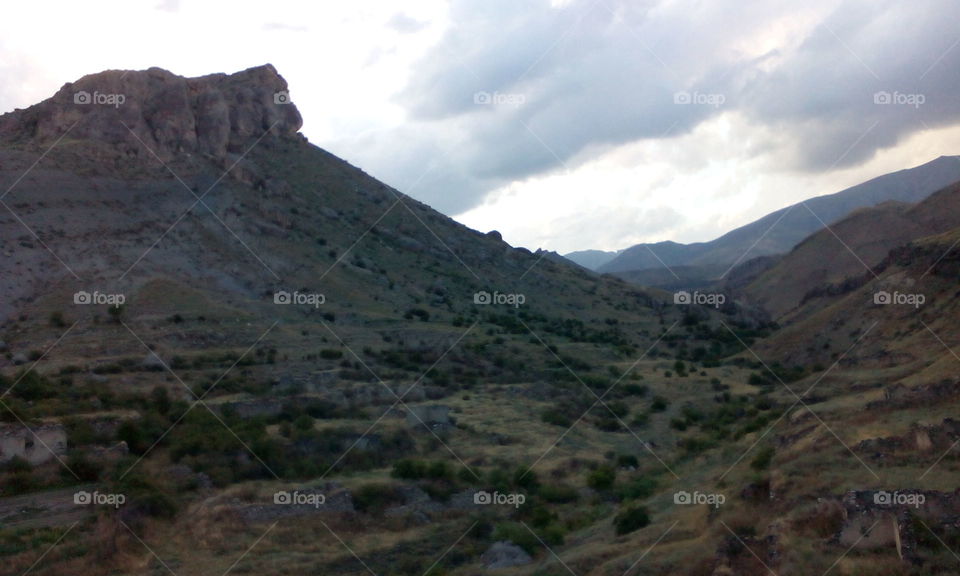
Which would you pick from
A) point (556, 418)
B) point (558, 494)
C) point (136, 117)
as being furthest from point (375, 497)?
point (136, 117)

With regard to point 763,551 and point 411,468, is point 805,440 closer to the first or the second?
point 763,551

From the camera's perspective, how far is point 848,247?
8038 cm

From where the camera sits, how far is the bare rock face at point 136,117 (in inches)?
2324

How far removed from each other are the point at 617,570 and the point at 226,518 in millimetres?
10686

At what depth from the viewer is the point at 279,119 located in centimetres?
7312

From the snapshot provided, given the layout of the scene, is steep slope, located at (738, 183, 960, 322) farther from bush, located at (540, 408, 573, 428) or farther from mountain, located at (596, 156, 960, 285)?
mountain, located at (596, 156, 960, 285)

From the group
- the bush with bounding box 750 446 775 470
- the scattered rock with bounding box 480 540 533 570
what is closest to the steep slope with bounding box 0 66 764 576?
the scattered rock with bounding box 480 540 533 570

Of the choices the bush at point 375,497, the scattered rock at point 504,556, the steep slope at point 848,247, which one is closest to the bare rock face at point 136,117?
the bush at point 375,497

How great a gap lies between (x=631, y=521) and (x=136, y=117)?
173 ft

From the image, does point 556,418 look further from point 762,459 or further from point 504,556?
point 504,556

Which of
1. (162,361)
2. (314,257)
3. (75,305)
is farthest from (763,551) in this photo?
(314,257)

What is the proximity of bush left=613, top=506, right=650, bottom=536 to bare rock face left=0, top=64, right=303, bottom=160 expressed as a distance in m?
50.2

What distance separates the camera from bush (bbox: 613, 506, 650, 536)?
57.4 feet

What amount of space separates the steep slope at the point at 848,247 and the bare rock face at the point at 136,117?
143ft
